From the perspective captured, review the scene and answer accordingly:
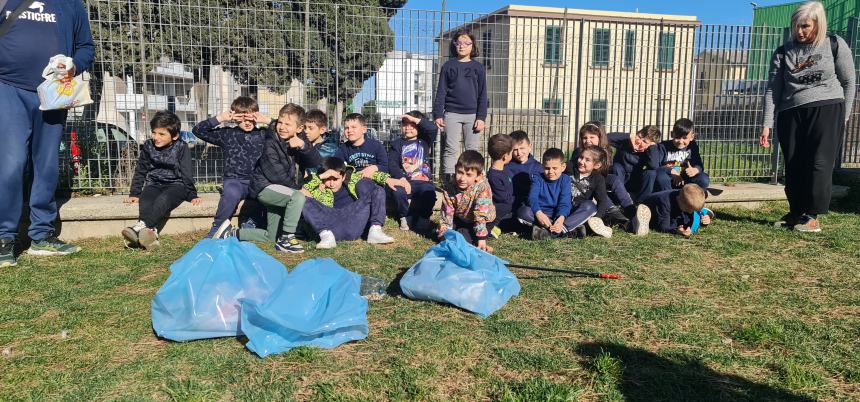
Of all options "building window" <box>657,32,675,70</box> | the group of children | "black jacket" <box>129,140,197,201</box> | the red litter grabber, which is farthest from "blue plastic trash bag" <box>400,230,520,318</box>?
"building window" <box>657,32,675,70</box>

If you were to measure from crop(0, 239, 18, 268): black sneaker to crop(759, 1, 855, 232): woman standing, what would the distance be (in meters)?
6.81

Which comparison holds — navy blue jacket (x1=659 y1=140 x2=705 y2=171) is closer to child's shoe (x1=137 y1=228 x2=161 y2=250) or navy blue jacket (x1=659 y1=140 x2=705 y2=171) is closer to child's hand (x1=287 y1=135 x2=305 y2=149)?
child's hand (x1=287 y1=135 x2=305 y2=149)

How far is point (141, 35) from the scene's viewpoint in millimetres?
6027

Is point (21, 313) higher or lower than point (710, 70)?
lower

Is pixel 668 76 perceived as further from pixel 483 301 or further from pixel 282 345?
pixel 282 345

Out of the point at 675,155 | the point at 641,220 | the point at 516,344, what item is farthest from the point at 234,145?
the point at 675,155

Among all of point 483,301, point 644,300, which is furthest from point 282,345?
point 644,300

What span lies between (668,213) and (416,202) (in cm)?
249

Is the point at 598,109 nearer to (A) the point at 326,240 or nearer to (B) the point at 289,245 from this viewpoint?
(A) the point at 326,240

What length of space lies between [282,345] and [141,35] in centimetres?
453

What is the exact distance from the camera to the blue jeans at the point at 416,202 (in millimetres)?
5996

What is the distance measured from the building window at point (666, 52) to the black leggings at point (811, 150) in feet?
6.81

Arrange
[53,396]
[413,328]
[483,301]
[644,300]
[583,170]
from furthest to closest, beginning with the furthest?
[583,170]
[644,300]
[483,301]
[413,328]
[53,396]

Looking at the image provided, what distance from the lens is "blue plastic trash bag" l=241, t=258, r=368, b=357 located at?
2838 millimetres
